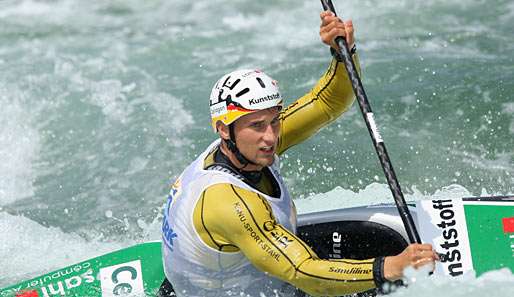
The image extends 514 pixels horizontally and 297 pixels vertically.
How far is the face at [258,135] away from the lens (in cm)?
363

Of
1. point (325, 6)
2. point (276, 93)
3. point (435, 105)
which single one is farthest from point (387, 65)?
point (276, 93)

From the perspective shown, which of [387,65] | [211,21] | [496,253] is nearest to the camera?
[496,253]

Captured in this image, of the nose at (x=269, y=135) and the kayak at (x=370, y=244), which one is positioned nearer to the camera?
the nose at (x=269, y=135)

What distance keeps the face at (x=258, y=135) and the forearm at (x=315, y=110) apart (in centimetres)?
64

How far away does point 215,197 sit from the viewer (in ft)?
11.7

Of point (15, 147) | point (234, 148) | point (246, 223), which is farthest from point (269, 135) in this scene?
point (15, 147)

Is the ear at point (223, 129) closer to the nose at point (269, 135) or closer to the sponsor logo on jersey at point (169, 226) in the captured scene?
the nose at point (269, 135)

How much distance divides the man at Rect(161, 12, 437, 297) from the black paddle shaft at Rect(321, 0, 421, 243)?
0.32 feet

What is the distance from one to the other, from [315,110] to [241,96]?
752 mm

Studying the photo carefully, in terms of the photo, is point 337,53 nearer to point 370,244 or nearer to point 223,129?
point 223,129

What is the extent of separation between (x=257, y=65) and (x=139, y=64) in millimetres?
1110

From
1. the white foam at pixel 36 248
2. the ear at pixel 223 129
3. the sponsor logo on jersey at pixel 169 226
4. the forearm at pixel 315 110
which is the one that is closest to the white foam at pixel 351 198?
the white foam at pixel 36 248

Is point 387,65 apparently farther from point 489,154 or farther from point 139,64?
point 139,64

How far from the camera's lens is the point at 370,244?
4.34 metres
